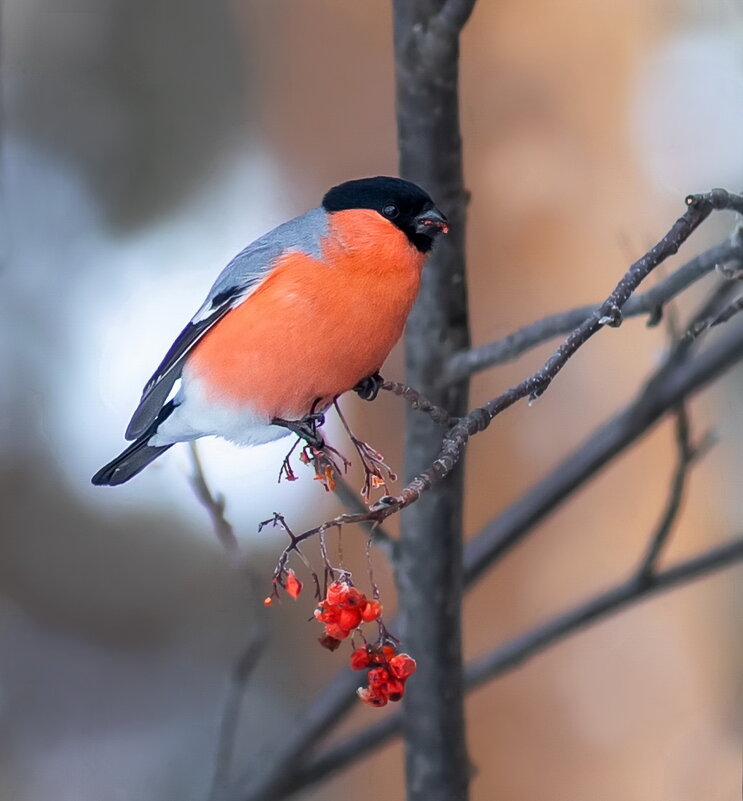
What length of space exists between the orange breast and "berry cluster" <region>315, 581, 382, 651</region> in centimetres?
16

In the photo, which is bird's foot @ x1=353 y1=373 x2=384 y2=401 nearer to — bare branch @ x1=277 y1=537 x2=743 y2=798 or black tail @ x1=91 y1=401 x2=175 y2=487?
black tail @ x1=91 y1=401 x2=175 y2=487

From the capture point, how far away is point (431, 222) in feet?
1.89

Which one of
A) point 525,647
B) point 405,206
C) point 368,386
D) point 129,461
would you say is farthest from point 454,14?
point 525,647

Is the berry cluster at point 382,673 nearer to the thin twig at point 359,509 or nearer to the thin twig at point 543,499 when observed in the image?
the thin twig at point 359,509

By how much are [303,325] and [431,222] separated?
0.10 m

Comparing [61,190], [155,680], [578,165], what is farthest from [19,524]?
[578,165]

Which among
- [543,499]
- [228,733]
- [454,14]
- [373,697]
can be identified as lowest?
[228,733]

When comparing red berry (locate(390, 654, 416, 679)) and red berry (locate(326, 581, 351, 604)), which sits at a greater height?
red berry (locate(326, 581, 351, 604))

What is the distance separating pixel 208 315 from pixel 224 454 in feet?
0.75

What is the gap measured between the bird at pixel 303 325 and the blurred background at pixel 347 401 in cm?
23

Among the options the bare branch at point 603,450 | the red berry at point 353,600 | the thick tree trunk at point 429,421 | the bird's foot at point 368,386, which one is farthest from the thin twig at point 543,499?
the red berry at point 353,600

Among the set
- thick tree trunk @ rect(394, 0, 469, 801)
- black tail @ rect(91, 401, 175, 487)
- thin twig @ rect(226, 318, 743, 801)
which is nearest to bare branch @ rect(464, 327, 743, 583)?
thin twig @ rect(226, 318, 743, 801)

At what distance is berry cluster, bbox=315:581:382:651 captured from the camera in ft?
1.47

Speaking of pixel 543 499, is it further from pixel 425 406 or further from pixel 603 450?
pixel 425 406
